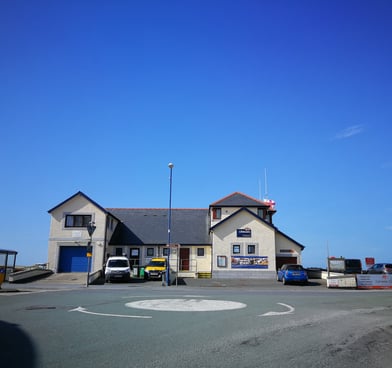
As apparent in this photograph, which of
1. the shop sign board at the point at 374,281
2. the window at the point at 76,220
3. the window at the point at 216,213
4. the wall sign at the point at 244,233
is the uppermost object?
the window at the point at 216,213

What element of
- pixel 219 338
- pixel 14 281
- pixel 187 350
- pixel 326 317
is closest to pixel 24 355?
pixel 187 350

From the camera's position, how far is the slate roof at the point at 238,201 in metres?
41.4

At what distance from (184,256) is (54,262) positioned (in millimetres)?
13209

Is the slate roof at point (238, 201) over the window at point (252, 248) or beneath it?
over

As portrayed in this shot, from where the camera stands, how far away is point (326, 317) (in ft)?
34.8

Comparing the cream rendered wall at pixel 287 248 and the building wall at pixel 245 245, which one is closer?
the building wall at pixel 245 245

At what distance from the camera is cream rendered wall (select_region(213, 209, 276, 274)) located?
3734 centimetres

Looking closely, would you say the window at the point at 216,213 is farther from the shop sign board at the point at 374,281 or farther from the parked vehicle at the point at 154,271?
the shop sign board at the point at 374,281

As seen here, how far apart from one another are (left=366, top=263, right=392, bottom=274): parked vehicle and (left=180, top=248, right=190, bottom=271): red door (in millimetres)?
17972

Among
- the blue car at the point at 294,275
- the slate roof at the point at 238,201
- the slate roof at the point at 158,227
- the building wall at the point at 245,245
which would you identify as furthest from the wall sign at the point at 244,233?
the blue car at the point at 294,275

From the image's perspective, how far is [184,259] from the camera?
40.2 meters

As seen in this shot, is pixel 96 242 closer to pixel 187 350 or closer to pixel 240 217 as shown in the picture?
pixel 240 217

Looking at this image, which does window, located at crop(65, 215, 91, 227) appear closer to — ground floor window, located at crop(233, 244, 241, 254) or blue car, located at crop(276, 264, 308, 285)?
ground floor window, located at crop(233, 244, 241, 254)

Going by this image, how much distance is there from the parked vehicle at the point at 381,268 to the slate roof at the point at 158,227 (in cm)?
1611
